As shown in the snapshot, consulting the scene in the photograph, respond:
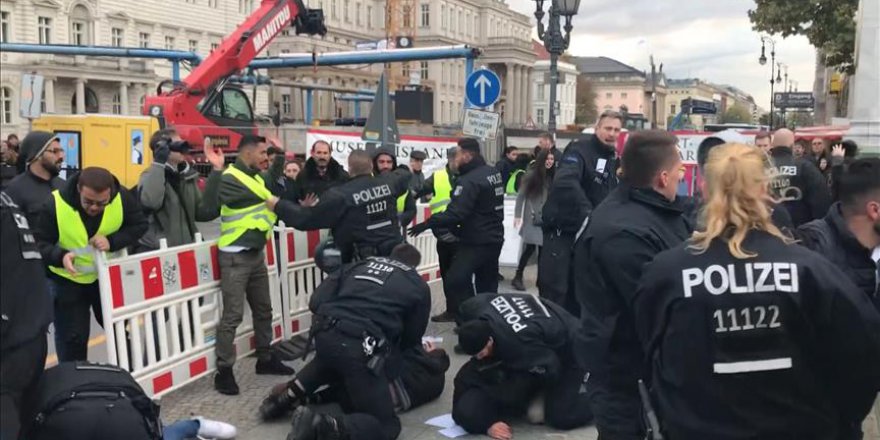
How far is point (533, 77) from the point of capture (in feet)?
435

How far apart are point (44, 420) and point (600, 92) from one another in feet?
534

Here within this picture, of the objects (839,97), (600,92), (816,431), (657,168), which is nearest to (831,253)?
(657,168)

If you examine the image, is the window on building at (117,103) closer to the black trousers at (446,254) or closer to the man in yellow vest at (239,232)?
the black trousers at (446,254)

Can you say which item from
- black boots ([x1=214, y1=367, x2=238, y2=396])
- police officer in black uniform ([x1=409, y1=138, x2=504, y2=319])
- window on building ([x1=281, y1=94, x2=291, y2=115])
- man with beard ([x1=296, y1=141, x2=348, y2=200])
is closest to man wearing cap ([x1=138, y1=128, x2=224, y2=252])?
man with beard ([x1=296, y1=141, x2=348, y2=200])

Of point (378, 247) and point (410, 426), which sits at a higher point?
point (378, 247)

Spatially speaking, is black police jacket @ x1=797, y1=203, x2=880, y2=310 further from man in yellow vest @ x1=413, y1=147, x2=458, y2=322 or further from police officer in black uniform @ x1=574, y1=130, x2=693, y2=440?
man in yellow vest @ x1=413, y1=147, x2=458, y2=322

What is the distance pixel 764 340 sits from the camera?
238cm

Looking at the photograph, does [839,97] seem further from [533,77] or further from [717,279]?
[533,77]

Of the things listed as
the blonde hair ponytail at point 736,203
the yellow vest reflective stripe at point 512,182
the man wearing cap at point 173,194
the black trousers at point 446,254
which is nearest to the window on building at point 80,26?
the yellow vest reflective stripe at point 512,182

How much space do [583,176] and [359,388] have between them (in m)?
2.56

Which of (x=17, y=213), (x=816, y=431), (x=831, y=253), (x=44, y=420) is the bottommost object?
(x=44, y=420)

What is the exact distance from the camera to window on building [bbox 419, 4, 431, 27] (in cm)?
11975

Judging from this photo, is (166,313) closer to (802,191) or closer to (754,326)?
(754,326)

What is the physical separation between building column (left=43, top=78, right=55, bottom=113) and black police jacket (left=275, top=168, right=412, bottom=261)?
2254 inches
